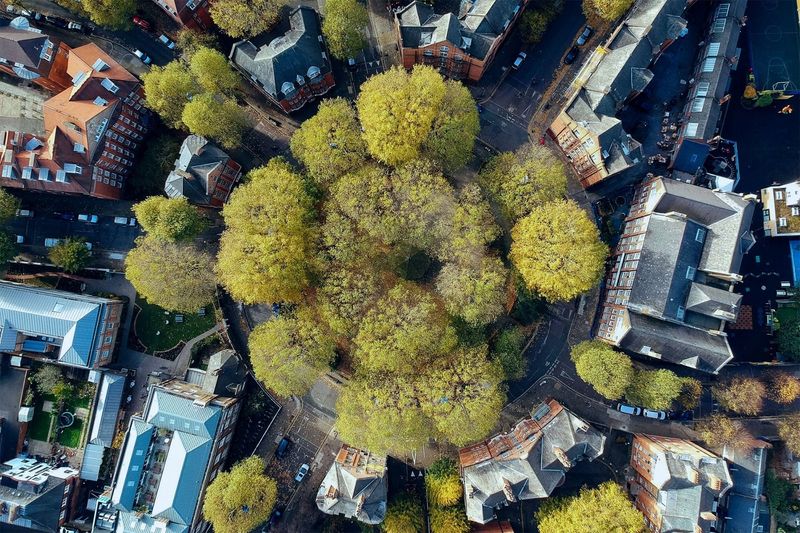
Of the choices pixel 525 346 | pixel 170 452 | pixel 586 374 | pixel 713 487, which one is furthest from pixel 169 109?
pixel 713 487

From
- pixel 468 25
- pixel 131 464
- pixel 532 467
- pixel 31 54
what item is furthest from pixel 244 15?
pixel 532 467

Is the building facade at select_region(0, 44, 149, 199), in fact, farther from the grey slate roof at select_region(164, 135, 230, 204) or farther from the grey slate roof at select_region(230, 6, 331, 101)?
the grey slate roof at select_region(230, 6, 331, 101)

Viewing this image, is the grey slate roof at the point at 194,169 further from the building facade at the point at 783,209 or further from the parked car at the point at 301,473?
the building facade at the point at 783,209

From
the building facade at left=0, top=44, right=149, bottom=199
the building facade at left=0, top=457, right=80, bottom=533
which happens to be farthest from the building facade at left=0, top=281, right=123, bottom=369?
the building facade at left=0, top=457, right=80, bottom=533

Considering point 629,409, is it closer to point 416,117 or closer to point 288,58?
point 416,117

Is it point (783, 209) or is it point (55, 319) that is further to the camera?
point (783, 209)

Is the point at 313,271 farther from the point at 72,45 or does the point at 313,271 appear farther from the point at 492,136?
the point at 72,45

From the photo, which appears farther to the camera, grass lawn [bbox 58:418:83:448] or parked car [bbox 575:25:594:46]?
grass lawn [bbox 58:418:83:448]
